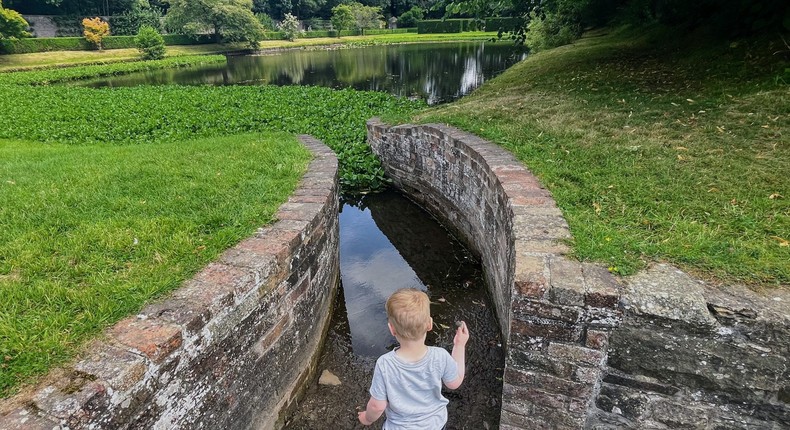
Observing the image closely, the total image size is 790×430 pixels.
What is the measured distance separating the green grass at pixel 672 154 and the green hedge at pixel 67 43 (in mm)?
40101

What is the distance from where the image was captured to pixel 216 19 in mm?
44625

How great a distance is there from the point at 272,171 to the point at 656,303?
3738 mm

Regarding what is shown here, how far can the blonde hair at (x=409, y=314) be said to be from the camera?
1985 mm

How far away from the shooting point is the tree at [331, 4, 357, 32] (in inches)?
2244

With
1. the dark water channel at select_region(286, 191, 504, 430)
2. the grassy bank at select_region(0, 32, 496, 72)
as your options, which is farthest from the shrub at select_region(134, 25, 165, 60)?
the dark water channel at select_region(286, 191, 504, 430)

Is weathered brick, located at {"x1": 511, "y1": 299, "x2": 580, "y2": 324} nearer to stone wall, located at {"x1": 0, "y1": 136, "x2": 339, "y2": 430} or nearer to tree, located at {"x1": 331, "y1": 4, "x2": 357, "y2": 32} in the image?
stone wall, located at {"x1": 0, "y1": 136, "x2": 339, "y2": 430}

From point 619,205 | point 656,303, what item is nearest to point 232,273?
point 656,303

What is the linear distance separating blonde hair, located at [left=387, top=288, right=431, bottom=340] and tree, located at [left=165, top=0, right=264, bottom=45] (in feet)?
160

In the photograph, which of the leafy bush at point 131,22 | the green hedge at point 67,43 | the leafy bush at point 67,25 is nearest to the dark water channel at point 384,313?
the green hedge at point 67,43

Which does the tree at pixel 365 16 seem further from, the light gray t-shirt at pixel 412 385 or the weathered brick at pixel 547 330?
the light gray t-shirt at pixel 412 385

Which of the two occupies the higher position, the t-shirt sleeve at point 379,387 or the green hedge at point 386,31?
the green hedge at point 386,31

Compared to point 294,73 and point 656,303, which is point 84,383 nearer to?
point 656,303

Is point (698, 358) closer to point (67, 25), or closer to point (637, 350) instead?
point (637, 350)

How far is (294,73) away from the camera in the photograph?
2753 cm
